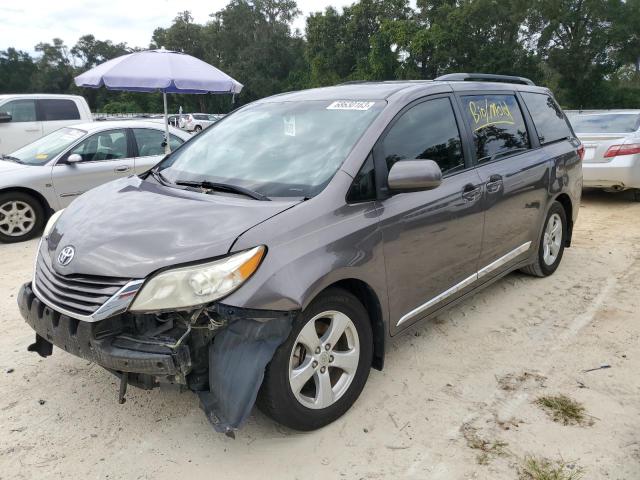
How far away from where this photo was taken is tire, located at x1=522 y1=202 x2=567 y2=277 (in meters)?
4.73

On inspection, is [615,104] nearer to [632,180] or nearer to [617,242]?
[632,180]

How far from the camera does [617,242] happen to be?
6164 mm

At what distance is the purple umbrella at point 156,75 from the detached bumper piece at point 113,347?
6236 millimetres

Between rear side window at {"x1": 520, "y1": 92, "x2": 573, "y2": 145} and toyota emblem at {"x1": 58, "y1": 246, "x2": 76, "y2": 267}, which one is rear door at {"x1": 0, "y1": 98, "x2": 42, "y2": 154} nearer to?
toyota emblem at {"x1": 58, "y1": 246, "x2": 76, "y2": 267}

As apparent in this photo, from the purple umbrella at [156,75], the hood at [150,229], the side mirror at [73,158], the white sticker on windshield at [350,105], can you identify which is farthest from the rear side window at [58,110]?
the white sticker on windshield at [350,105]

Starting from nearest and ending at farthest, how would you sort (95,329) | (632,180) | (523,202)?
1. (95,329)
2. (523,202)
3. (632,180)

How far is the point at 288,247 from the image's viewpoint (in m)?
2.44

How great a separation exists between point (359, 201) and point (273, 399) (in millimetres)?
1112

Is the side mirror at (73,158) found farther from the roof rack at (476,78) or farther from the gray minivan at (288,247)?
the roof rack at (476,78)

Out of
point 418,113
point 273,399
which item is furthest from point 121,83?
point 273,399

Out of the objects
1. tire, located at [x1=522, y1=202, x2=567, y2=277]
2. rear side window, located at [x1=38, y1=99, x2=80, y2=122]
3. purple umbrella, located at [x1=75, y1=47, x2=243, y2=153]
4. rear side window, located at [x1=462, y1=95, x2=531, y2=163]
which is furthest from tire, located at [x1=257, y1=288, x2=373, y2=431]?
rear side window, located at [x1=38, y1=99, x2=80, y2=122]

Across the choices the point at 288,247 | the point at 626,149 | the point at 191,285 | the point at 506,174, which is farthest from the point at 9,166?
the point at 626,149

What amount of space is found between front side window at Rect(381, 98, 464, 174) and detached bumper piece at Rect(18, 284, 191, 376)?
159cm

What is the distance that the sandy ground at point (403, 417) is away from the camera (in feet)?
8.07
